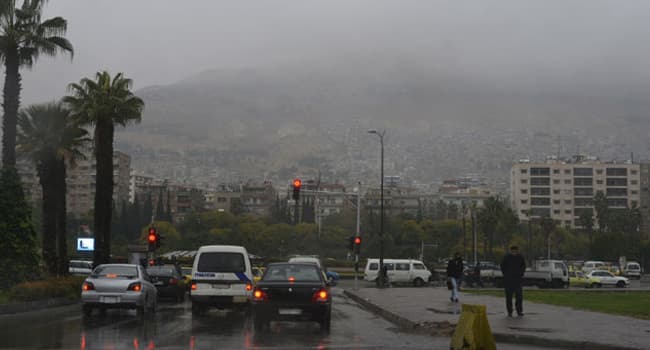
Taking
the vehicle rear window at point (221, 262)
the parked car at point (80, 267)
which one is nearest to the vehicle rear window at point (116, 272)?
the vehicle rear window at point (221, 262)

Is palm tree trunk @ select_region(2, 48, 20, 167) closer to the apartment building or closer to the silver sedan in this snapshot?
the silver sedan

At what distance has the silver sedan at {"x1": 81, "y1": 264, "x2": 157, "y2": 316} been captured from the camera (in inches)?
854

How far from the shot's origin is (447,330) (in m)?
18.0

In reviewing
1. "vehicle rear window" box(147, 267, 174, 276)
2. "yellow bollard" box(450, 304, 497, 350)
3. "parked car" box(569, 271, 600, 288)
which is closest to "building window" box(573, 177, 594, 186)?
"parked car" box(569, 271, 600, 288)

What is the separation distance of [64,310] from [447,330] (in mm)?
14051

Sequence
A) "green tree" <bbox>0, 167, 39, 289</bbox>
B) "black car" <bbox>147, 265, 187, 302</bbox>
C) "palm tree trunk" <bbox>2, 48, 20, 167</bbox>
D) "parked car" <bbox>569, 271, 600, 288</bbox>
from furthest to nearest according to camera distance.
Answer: "parked car" <bbox>569, 271, 600, 288</bbox> < "palm tree trunk" <bbox>2, 48, 20, 167</bbox> < "black car" <bbox>147, 265, 187, 302</bbox> < "green tree" <bbox>0, 167, 39, 289</bbox>

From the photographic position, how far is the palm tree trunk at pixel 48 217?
35375mm

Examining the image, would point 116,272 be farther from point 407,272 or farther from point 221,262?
point 407,272

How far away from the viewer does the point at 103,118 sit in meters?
41.5

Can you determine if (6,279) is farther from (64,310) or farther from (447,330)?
(447,330)

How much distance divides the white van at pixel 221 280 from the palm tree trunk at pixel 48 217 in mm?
13343

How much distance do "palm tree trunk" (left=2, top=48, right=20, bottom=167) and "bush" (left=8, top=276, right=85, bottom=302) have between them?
600 centimetres

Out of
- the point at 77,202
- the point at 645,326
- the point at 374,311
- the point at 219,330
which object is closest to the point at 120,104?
the point at 374,311

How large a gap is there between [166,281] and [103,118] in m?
12.7
